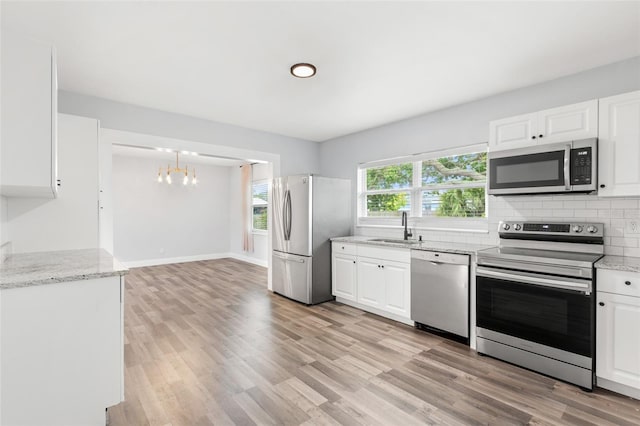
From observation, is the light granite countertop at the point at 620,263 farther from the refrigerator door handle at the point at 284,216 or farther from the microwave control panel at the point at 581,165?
the refrigerator door handle at the point at 284,216

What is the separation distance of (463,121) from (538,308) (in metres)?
2.12

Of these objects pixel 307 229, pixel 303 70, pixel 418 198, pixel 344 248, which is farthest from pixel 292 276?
pixel 303 70

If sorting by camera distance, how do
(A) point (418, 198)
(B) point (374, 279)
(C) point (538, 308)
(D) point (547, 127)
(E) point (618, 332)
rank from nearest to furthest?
(E) point (618, 332) → (C) point (538, 308) → (D) point (547, 127) → (B) point (374, 279) → (A) point (418, 198)

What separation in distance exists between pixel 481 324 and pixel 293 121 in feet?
10.6

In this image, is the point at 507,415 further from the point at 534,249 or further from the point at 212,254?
the point at 212,254

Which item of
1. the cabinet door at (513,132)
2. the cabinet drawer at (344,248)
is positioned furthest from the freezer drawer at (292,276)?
the cabinet door at (513,132)

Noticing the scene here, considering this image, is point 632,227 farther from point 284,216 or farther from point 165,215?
point 165,215

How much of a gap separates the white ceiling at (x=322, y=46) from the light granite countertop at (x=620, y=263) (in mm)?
1597

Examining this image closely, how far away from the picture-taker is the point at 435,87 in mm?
3115

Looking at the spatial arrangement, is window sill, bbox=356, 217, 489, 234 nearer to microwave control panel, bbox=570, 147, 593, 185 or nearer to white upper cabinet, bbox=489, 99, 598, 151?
white upper cabinet, bbox=489, 99, 598, 151

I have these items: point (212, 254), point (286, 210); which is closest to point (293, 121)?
point (286, 210)

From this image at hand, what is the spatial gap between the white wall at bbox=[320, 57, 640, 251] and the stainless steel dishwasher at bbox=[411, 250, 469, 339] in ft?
2.07

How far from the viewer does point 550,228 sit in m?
2.84

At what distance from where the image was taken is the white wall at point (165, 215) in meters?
6.95
